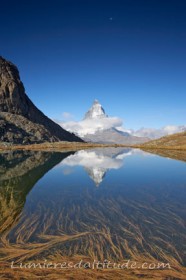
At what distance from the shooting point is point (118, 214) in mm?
16266

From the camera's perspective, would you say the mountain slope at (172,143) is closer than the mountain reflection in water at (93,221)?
No

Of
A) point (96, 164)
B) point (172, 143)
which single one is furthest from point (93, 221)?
point (172, 143)

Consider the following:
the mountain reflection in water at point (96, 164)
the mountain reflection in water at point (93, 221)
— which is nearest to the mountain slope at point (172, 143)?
the mountain reflection in water at point (96, 164)

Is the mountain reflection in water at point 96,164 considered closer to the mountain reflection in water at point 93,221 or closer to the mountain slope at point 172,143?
the mountain reflection in water at point 93,221

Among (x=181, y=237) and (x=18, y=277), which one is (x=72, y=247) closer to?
(x=18, y=277)

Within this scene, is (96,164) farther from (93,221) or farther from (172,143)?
(172,143)

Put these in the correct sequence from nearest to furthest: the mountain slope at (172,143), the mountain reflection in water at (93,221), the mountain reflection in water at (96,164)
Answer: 1. the mountain reflection in water at (93,221)
2. the mountain reflection in water at (96,164)
3. the mountain slope at (172,143)

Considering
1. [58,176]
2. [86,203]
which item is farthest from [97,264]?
[58,176]

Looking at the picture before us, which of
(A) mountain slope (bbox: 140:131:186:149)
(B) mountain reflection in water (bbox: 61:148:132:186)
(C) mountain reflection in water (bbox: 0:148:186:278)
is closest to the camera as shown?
(C) mountain reflection in water (bbox: 0:148:186:278)

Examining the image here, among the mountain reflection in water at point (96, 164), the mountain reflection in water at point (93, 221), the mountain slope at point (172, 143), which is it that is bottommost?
the mountain reflection in water at point (93, 221)

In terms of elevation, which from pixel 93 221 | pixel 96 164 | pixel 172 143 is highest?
pixel 172 143

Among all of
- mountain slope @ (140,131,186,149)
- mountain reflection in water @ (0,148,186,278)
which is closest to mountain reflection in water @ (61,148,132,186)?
mountain reflection in water @ (0,148,186,278)

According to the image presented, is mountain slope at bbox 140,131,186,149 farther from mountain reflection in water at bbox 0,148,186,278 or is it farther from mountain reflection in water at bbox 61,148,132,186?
mountain reflection in water at bbox 0,148,186,278

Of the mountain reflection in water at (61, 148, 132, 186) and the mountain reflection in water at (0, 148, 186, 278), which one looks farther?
the mountain reflection in water at (61, 148, 132, 186)
